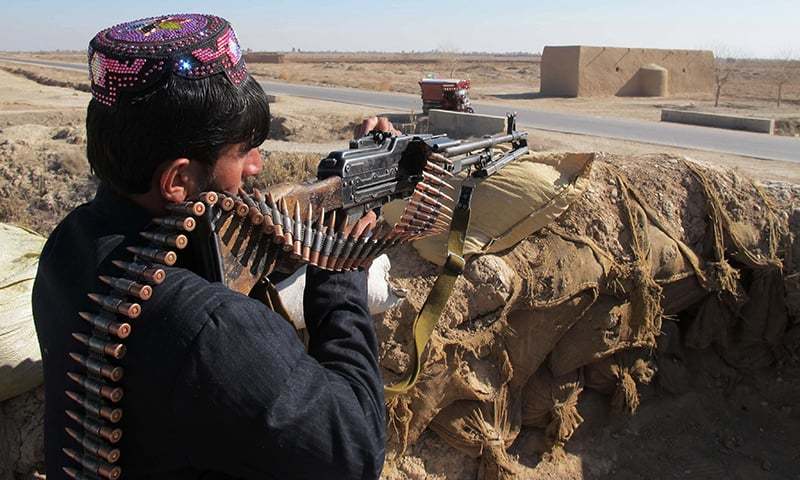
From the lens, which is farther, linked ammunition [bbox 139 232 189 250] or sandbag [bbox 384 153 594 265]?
sandbag [bbox 384 153 594 265]

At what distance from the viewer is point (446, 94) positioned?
15.9 meters

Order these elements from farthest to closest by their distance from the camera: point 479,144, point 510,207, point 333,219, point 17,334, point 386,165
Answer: point 510,207 → point 479,144 → point 17,334 → point 386,165 → point 333,219

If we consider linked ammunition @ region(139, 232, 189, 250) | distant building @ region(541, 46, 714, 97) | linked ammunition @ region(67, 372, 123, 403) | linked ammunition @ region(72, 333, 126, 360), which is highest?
distant building @ region(541, 46, 714, 97)

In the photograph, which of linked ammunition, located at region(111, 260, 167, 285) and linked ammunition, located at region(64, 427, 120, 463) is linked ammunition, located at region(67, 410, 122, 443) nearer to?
linked ammunition, located at region(64, 427, 120, 463)

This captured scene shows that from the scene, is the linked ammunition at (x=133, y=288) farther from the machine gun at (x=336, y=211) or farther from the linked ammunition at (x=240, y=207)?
the linked ammunition at (x=240, y=207)

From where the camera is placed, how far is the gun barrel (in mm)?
3113

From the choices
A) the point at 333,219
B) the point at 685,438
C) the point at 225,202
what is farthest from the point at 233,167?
the point at 685,438

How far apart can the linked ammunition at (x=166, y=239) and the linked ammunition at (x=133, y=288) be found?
0.11 m

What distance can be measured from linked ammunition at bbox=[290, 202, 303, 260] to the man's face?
0.82ft

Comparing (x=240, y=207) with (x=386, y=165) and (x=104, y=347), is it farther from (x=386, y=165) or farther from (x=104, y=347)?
(x=386, y=165)

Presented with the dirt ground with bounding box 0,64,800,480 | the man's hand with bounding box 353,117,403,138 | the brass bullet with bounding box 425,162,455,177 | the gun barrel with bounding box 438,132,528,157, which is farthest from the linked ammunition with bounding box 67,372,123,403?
the dirt ground with bounding box 0,64,800,480

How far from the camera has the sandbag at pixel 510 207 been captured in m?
4.32

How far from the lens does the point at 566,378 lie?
4809 millimetres

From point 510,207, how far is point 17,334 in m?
2.96
